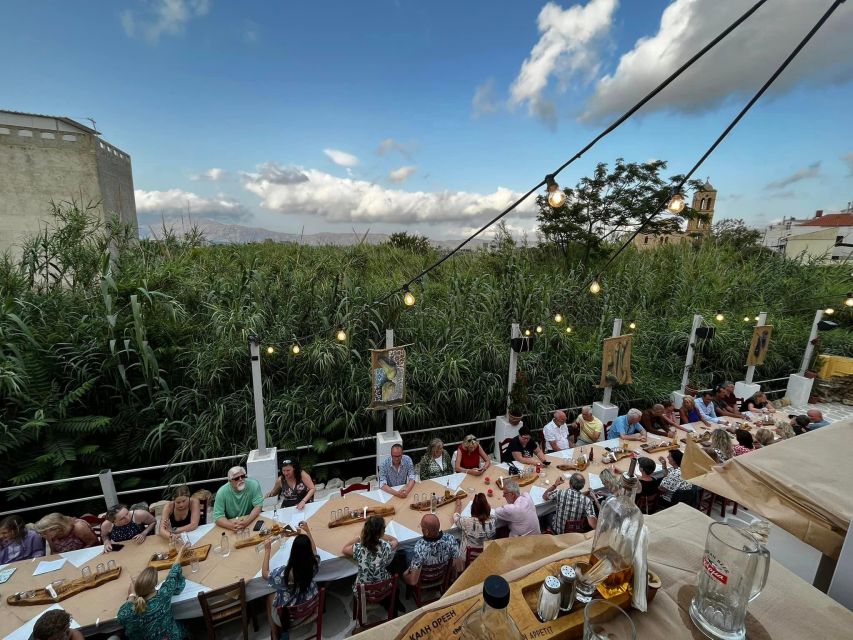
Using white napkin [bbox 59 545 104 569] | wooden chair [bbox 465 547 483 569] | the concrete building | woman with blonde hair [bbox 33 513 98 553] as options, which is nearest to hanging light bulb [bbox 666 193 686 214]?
wooden chair [bbox 465 547 483 569]

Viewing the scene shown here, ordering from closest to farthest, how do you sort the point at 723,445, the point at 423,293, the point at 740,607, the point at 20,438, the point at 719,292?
the point at 740,607
the point at 723,445
the point at 20,438
the point at 423,293
the point at 719,292

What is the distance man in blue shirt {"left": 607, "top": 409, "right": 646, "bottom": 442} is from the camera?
5.61m

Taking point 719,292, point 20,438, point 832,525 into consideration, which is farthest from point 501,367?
point 719,292

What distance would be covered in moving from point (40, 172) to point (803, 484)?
24.9 m

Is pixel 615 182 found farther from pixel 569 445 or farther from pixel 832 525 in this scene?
pixel 832 525

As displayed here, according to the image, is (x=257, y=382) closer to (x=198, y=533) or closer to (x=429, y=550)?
(x=198, y=533)

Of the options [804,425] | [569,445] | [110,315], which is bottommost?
[569,445]

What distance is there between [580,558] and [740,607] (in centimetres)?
41

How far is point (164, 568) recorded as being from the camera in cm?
308

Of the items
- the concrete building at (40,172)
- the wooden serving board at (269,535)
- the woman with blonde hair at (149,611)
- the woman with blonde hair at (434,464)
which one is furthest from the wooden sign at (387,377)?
the concrete building at (40,172)

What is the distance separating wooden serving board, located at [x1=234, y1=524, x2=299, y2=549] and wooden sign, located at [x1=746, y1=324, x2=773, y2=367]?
941cm

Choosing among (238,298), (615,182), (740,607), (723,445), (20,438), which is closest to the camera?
(740,607)

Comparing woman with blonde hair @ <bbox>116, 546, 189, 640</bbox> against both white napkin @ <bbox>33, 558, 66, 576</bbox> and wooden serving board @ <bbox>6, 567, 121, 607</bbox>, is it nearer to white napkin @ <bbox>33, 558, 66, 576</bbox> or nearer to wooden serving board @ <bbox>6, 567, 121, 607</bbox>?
wooden serving board @ <bbox>6, 567, 121, 607</bbox>

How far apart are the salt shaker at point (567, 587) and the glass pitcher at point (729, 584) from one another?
0.28 metres
